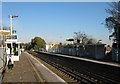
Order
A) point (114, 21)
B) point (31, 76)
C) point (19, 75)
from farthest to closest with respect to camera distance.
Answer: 1. point (114, 21)
2. point (19, 75)
3. point (31, 76)

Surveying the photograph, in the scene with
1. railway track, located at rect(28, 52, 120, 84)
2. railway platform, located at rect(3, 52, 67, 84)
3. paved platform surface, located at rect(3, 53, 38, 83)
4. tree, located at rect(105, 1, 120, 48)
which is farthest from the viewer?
tree, located at rect(105, 1, 120, 48)

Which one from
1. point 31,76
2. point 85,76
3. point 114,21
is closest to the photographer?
point 85,76

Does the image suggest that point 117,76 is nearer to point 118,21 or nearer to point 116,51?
point 116,51

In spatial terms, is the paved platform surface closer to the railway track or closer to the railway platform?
the railway platform

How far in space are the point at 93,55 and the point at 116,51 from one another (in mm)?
13692

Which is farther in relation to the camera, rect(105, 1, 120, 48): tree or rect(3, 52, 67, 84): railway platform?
rect(105, 1, 120, 48): tree

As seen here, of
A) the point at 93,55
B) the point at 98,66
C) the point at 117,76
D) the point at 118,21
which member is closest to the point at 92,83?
the point at 117,76

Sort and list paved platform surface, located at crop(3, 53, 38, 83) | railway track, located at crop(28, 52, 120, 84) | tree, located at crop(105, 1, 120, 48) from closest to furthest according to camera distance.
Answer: railway track, located at crop(28, 52, 120, 84)
paved platform surface, located at crop(3, 53, 38, 83)
tree, located at crop(105, 1, 120, 48)

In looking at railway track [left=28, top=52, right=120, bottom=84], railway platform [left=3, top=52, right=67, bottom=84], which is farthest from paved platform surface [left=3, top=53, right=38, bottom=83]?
railway track [left=28, top=52, right=120, bottom=84]

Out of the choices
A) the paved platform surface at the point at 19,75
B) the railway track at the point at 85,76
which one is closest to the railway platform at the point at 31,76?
the paved platform surface at the point at 19,75

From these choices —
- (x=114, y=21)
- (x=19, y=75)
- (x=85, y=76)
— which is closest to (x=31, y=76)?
(x=19, y=75)

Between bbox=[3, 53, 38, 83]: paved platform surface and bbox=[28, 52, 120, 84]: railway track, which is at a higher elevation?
bbox=[28, 52, 120, 84]: railway track

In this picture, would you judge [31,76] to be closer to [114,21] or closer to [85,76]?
[85,76]

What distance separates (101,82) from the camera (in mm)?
21078
